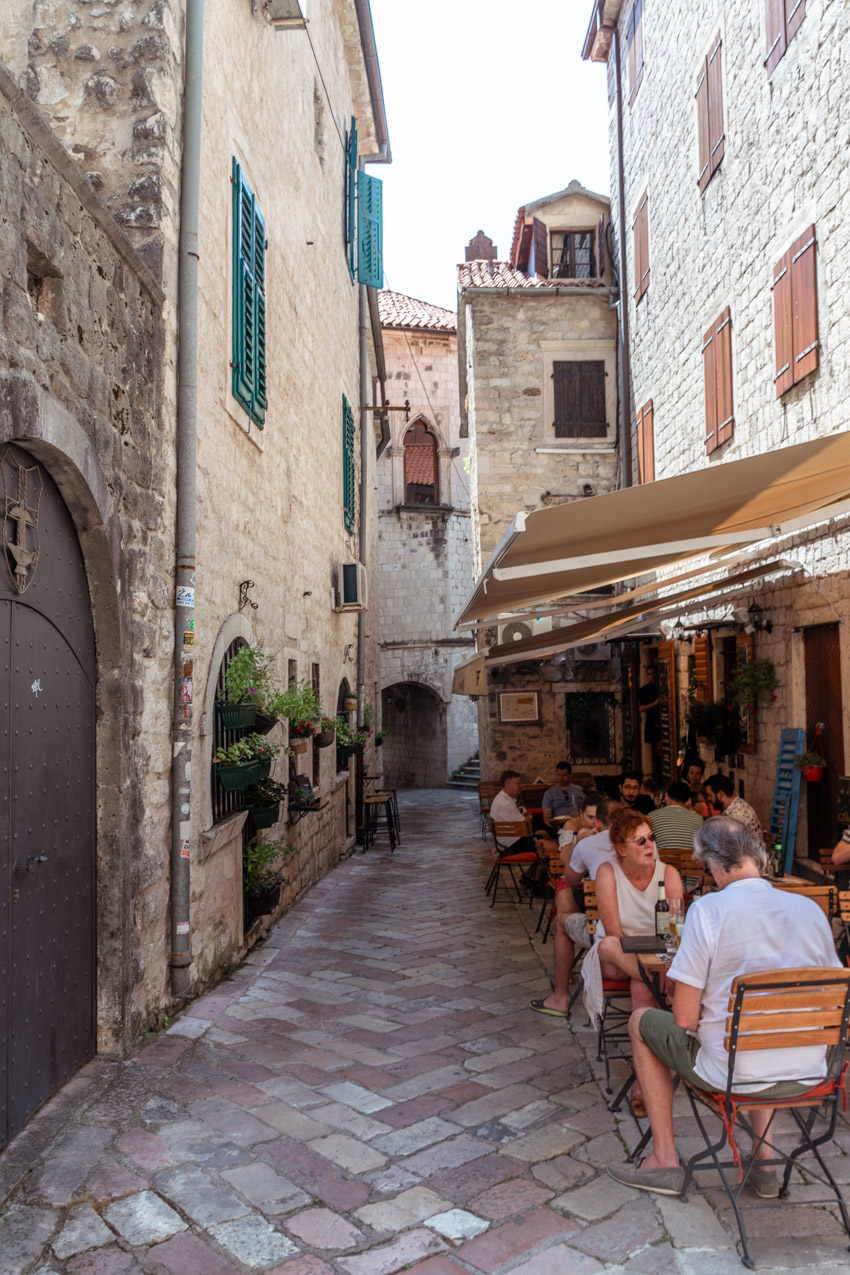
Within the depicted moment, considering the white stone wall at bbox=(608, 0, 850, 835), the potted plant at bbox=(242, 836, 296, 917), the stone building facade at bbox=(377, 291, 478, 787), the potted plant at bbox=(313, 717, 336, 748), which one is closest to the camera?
the potted plant at bbox=(242, 836, 296, 917)

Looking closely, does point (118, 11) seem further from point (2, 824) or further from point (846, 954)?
point (846, 954)

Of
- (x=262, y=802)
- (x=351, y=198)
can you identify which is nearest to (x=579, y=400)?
(x=351, y=198)

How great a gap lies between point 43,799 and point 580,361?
12.2 m

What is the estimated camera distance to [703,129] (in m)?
9.72

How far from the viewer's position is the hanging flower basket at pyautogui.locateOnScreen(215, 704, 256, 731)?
5.57 meters

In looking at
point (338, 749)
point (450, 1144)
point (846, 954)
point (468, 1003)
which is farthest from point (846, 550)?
point (338, 749)

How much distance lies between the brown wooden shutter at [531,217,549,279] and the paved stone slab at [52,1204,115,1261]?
1438 cm

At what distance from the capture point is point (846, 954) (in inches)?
173

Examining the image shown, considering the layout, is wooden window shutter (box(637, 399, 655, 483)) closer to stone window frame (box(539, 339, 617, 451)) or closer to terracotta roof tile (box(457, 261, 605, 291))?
stone window frame (box(539, 339, 617, 451))

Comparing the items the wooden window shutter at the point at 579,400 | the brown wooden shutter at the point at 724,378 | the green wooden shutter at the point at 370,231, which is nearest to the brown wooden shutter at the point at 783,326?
the brown wooden shutter at the point at 724,378

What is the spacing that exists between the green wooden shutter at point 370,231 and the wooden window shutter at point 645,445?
13.9 feet

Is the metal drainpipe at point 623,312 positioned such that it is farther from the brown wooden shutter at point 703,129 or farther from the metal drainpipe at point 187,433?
the metal drainpipe at point 187,433

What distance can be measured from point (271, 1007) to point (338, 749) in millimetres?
6023

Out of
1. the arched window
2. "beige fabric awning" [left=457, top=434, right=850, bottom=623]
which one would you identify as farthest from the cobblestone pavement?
the arched window
